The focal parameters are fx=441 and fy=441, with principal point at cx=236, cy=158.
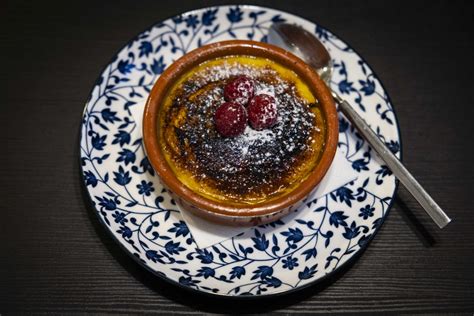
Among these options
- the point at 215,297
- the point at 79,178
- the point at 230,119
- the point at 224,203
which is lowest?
the point at 215,297

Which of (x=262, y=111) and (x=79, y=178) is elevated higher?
(x=262, y=111)

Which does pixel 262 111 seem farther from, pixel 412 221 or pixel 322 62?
pixel 412 221

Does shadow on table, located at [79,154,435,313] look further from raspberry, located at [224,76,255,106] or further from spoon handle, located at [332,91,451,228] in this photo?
raspberry, located at [224,76,255,106]

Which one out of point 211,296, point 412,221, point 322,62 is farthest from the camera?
point 322,62

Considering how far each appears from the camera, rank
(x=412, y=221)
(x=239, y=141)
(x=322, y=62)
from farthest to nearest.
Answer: (x=322, y=62) < (x=412, y=221) < (x=239, y=141)

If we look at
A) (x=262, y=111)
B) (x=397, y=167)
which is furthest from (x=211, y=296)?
(x=397, y=167)

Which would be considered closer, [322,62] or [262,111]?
[262,111]

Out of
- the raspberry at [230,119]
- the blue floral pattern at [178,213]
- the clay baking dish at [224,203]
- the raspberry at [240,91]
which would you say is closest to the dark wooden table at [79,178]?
the blue floral pattern at [178,213]
